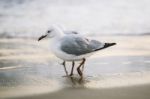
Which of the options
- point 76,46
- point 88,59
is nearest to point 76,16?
point 88,59

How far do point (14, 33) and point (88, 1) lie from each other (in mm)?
2483

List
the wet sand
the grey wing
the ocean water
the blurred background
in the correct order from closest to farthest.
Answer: the wet sand → the blurred background → the grey wing → the ocean water

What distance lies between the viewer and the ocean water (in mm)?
6828

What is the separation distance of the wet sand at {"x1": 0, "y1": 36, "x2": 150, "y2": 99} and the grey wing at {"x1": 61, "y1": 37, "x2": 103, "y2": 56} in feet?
0.82

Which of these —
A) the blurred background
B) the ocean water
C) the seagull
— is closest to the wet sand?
the blurred background

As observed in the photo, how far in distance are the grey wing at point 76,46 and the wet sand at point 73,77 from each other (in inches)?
9.9

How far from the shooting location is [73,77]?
4.63 meters

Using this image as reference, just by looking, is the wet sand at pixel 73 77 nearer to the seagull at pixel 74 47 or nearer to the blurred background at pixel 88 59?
the blurred background at pixel 88 59

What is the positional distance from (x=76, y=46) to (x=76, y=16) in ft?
9.98

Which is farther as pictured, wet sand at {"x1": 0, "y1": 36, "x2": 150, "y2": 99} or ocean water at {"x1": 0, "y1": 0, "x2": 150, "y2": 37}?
ocean water at {"x1": 0, "y1": 0, "x2": 150, "y2": 37}

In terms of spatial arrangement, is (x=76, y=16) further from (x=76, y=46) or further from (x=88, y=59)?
(x=76, y=46)

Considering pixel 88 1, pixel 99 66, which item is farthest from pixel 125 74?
pixel 88 1

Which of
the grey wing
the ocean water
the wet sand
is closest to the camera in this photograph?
the wet sand

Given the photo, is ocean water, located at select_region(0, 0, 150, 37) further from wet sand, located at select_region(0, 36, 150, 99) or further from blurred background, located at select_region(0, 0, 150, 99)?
wet sand, located at select_region(0, 36, 150, 99)
